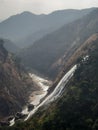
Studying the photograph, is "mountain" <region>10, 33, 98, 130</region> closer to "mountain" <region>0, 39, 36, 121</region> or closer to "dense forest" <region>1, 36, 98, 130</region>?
"dense forest" <region>1, 36, 98, 130</region>

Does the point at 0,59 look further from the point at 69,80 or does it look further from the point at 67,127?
the point at 67,127

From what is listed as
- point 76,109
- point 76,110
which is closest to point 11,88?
point 76,109

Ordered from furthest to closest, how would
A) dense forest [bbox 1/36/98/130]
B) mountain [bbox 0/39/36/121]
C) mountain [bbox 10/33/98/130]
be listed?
1. mountain [bbox 0/39/36/121]
2. mountain [bbox 10/33/98/130]
3. dense forest [bbox 1/36/98/130]

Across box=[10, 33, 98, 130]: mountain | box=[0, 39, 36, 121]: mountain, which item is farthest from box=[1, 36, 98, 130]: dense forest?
box=[0, 39, 36, 121]: mountain

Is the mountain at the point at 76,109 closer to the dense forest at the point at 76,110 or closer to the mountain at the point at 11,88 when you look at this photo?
the dense forest at the point at 76,110

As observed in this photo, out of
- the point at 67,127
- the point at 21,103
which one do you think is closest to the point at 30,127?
the point at 67,127

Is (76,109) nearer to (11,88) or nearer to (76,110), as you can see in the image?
(76,110)

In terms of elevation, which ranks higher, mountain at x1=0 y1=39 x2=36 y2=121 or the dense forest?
the dense forest
